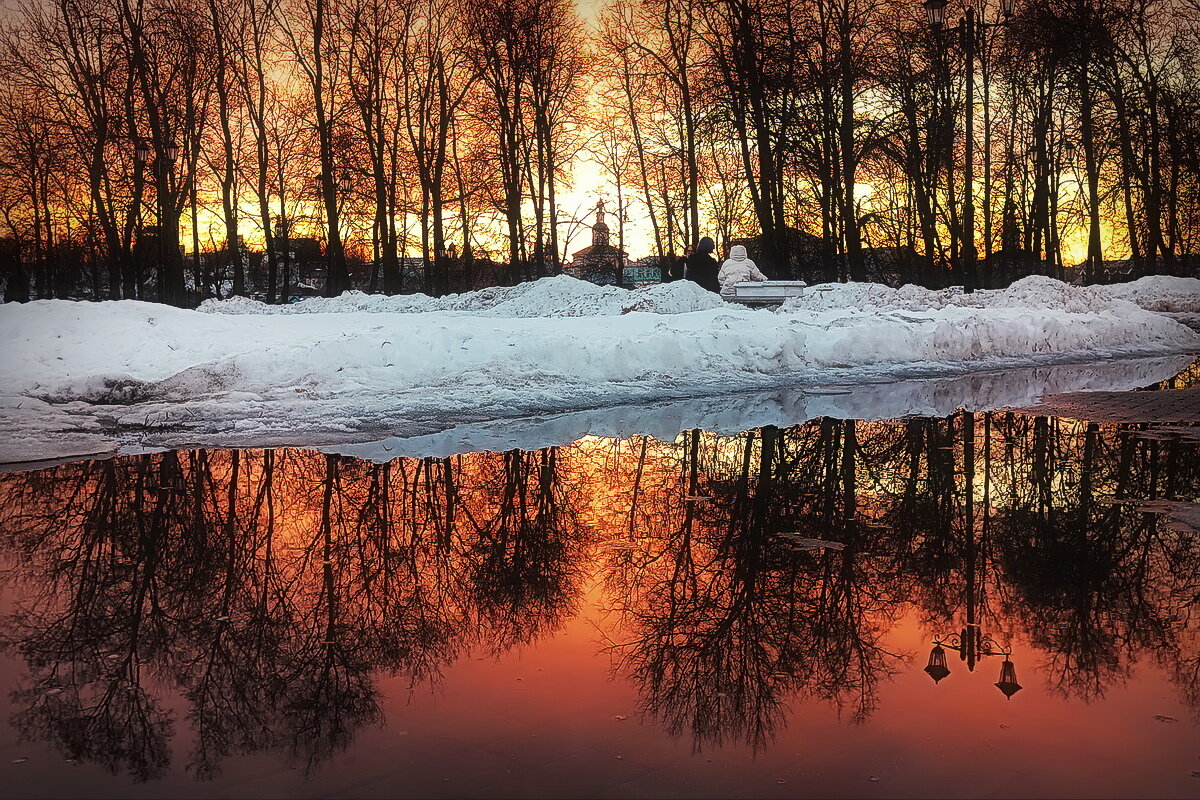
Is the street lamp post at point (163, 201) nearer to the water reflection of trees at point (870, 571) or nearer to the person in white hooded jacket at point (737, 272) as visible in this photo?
the person in white hooded jacket at point (737, 272)

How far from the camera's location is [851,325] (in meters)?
18.0

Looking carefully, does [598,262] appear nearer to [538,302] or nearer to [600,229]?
[600,229]

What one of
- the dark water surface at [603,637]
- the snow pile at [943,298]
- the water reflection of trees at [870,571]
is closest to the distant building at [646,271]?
the snow pile at [943,298]

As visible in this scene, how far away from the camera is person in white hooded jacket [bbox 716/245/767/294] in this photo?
980 inches

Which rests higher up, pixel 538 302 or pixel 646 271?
pixel 646 271

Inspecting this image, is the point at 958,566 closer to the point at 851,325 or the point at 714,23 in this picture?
the point at 851,325

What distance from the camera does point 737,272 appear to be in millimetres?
25297

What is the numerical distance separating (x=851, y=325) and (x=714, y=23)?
62.5ft

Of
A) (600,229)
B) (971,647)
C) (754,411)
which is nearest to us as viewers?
(971,647)

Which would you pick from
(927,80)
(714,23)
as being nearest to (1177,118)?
(927,80)

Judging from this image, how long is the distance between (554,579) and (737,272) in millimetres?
21231

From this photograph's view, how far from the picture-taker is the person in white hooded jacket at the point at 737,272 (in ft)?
81.6

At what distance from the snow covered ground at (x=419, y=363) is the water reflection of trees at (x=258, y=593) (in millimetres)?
2531

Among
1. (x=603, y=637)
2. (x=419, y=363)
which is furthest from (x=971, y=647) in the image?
(x=419, y=363)
